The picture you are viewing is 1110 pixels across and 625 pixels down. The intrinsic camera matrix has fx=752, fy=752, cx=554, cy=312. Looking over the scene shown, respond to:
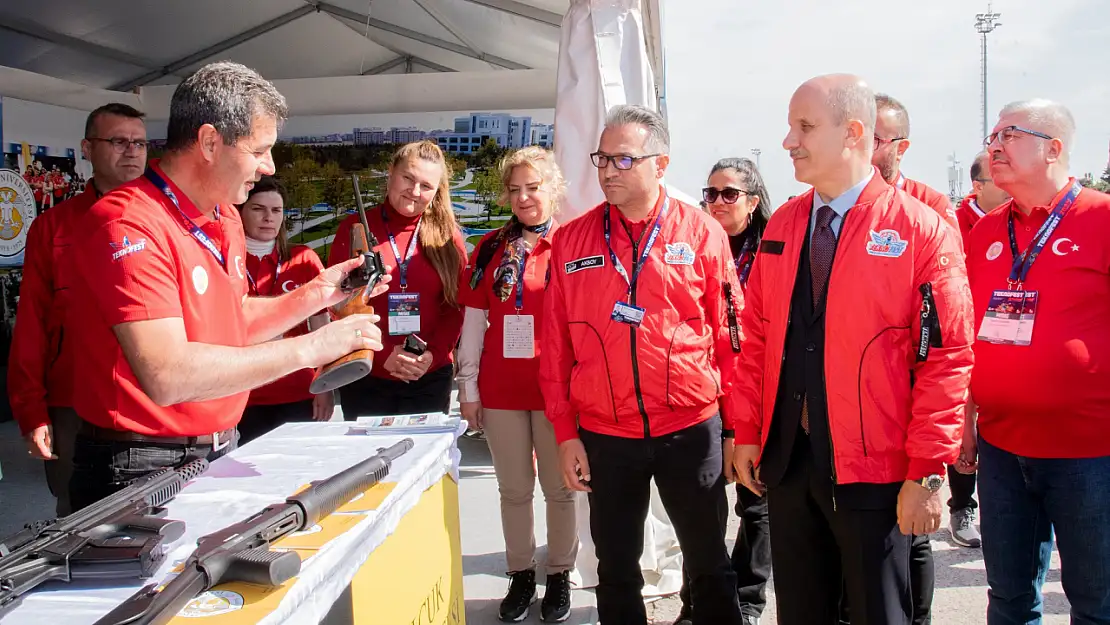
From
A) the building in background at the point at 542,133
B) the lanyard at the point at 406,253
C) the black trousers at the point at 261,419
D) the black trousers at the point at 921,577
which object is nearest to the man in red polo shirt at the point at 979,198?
the black trousers at the point at 921,577

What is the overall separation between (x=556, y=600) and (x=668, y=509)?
0.87 meters

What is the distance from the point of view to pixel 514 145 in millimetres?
6461

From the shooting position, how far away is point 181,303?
1796 mm

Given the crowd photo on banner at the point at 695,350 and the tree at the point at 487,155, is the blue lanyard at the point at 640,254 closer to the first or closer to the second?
the crowd photo on banner at the point at 695,350

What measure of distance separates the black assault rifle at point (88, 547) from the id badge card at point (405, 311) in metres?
1.88

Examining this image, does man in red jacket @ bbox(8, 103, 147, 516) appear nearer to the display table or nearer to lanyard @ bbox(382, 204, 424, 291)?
the display table

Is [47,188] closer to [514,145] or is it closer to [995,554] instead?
[514,145]

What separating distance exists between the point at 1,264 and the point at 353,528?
6596 millimetres

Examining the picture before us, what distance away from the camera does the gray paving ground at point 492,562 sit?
3176 mm

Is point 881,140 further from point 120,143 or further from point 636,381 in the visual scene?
point 120,143

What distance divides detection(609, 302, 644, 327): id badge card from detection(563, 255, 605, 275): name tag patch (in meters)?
0.16

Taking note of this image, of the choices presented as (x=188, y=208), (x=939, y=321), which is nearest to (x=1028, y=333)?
(x=939, y=321)

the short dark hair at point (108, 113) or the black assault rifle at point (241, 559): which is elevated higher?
the short dark hair at point (108, 113)

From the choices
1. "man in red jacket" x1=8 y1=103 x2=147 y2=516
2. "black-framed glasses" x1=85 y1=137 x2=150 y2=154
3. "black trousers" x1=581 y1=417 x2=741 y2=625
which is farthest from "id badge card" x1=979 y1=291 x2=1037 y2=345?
"black-framed glasses" x1=85 y1=137 x2=150 y2=154
